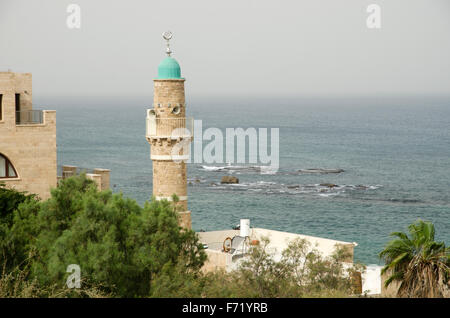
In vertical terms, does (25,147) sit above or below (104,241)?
above

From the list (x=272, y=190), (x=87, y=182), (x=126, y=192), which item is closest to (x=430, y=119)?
(x=272, y=190)

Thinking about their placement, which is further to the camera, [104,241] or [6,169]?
[6,169]

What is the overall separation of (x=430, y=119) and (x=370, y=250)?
141 metres

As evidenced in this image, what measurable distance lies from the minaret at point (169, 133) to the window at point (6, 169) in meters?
5.78

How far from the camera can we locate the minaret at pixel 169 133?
3150 centimetres

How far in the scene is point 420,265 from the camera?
22.6m

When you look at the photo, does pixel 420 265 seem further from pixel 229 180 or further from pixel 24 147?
pixel 229 180

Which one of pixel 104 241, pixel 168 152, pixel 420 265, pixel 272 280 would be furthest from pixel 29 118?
pixel 420 265

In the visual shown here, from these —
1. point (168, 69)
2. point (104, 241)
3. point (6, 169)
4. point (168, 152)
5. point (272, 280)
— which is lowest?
point (272, 280)

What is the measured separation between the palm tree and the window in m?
15.9

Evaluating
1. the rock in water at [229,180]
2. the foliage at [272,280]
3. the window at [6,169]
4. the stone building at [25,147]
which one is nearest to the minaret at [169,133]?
the stone building at [25,147]

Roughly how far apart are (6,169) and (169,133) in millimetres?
6888

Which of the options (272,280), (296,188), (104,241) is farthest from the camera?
(296,188)

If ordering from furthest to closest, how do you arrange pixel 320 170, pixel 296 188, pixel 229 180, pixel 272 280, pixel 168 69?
pixel 320 170, pixel 229 180, pixel 296 188, pixel 168 69, pixel 272 280
